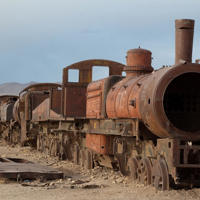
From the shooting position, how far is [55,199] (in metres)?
7.29

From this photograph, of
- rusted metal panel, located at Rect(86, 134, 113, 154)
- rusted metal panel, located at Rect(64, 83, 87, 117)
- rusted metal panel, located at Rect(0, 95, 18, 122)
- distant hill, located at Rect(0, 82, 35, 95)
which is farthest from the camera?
distant hill, located at Rect(0, 82, 35, 95)

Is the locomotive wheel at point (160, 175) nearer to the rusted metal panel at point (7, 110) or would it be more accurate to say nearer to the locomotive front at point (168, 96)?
the locomotive front at point (168, 96)

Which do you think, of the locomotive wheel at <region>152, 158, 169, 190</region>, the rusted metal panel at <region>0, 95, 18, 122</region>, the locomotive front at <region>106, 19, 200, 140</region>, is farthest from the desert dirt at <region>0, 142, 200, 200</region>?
the rusted metal panel at <region>0, 95, 18, 122</region>

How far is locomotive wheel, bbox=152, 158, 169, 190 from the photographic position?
25.5 ft

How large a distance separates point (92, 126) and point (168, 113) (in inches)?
114

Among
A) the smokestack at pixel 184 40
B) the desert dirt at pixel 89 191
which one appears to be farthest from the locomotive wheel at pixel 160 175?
the smokestack at pixel 184 40

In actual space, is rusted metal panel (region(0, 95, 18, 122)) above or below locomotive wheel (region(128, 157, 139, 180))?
above

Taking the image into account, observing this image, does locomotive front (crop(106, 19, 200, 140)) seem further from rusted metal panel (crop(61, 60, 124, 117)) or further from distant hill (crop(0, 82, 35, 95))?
distant hill (crop(0, 82, 35, 95))

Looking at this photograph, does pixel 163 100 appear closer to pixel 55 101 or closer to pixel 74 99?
pixel 74 99

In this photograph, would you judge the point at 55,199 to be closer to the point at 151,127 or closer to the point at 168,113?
the point at 151,127

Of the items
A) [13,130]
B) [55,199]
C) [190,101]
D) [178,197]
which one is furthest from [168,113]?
[13,130]

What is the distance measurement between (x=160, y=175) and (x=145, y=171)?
80 centimetres

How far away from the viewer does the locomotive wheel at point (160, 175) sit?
25.5 feet

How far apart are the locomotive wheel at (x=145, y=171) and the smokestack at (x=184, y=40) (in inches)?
84.1
